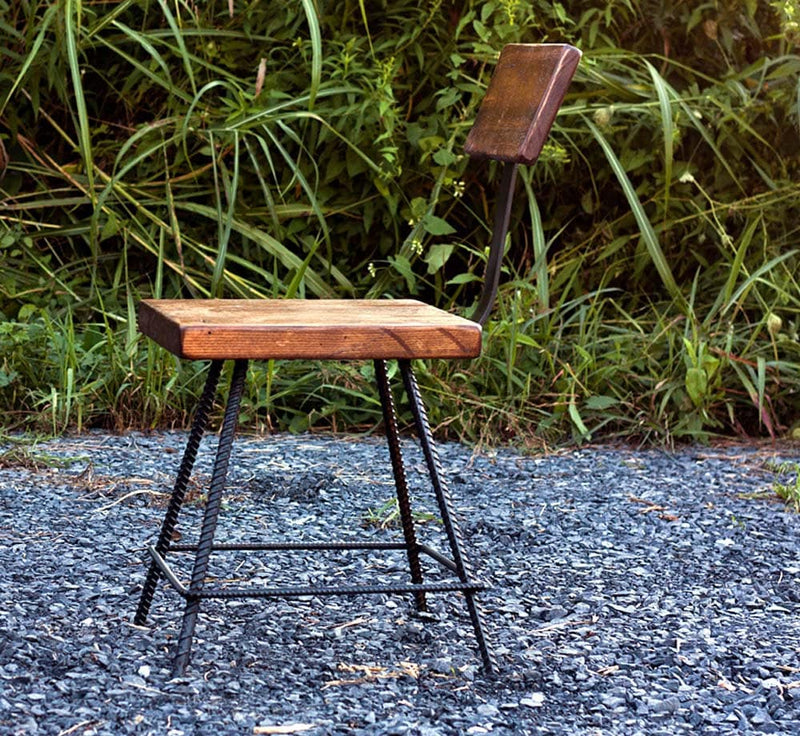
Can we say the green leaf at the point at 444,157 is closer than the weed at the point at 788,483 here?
No

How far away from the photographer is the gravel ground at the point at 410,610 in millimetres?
1681

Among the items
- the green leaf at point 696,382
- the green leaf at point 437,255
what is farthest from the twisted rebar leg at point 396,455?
the green leaf at point 437,255

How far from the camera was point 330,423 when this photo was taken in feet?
12.0

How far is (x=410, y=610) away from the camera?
83.0 inches

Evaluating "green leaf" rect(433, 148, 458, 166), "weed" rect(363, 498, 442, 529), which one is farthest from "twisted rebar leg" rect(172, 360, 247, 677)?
"green leaf" rect(433, 148, 458, 166)

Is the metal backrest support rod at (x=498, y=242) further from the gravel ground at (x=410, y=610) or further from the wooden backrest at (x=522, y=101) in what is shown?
the gravel ground at (x=410, y=610)

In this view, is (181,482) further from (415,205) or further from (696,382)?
(415,205)

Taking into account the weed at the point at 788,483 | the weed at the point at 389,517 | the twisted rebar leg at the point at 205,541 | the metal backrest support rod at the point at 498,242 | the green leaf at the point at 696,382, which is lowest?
the weed at the point at 389,517

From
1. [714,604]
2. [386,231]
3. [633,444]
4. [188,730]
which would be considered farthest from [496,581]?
[386,231]

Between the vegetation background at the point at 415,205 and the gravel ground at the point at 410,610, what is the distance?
35 cm

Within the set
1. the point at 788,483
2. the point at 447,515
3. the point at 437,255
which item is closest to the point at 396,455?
the point at 447,515

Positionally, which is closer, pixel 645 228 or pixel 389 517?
pixel 389 517

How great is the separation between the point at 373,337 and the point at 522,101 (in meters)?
0.48

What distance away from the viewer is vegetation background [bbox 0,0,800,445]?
3557 mm
